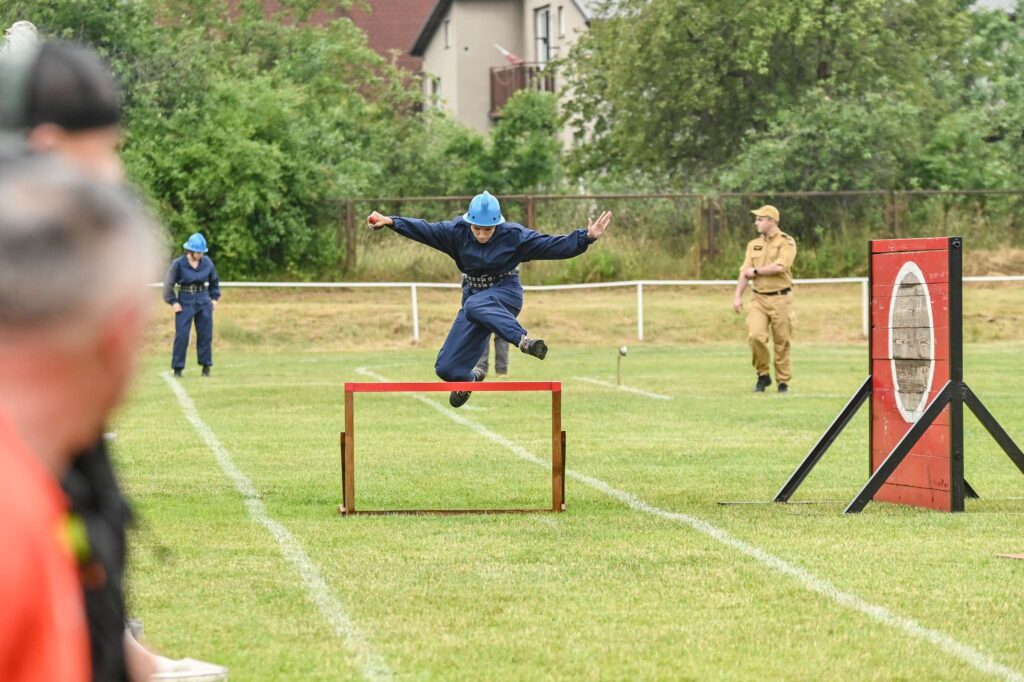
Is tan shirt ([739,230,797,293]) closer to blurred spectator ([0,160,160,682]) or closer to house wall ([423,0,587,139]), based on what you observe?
blurred spectator ([0,160,160,682])

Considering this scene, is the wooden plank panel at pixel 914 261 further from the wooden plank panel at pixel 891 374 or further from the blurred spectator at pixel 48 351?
the blurred spectator at pixel 48 351

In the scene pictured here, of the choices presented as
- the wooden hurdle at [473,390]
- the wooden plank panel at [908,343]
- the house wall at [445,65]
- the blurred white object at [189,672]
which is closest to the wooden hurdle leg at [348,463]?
the wooden hurdle at [473,390]

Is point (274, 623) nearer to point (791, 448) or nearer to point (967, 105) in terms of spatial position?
point (791, 448)

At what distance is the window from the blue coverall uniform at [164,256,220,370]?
36.1 m

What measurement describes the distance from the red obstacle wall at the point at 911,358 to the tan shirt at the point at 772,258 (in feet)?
31.5

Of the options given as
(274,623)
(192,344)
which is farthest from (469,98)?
(274,623)

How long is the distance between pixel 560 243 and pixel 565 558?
4.76m

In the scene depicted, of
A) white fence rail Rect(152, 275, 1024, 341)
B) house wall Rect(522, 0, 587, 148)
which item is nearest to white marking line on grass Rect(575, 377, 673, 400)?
white fence rail Rect(152, 275, 1024, 341)

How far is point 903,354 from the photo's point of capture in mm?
11664

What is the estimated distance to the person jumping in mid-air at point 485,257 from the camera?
13766 mm

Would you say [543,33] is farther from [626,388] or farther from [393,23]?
[626,388]

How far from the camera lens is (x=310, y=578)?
8852mm

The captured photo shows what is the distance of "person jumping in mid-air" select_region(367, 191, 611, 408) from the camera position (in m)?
13.8

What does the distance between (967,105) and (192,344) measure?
2491cm
